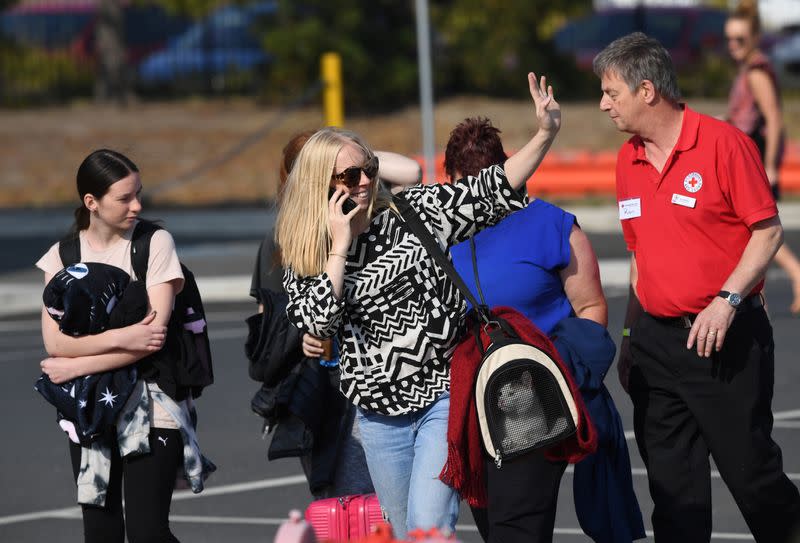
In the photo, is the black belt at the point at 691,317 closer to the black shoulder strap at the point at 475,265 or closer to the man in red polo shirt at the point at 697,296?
the man in red polo shirt at the point at 697,296

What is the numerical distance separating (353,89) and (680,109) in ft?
69.5

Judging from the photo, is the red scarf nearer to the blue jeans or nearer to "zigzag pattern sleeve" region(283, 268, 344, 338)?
the blue jeans

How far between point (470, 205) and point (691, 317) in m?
0.93

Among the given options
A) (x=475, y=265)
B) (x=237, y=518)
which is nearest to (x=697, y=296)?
(x=475, y=265)

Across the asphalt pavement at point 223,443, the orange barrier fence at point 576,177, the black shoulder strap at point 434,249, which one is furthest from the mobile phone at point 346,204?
the orange barrier fence at point 576,177

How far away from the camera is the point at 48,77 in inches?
1165

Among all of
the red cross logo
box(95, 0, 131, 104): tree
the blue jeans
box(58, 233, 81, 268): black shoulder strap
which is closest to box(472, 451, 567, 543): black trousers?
the blue jeans

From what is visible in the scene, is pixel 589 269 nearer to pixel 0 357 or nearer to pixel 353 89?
pixel 0 357

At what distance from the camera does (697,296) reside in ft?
16.5

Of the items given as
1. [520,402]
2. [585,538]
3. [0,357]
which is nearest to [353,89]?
[0,357]

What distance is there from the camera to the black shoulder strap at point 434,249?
15.2 ft

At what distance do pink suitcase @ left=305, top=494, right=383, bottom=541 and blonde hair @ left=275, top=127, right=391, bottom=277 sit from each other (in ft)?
3.37

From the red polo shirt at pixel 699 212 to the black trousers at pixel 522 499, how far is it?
855 millimetres

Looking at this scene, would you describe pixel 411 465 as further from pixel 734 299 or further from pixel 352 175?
pixel 734 299
